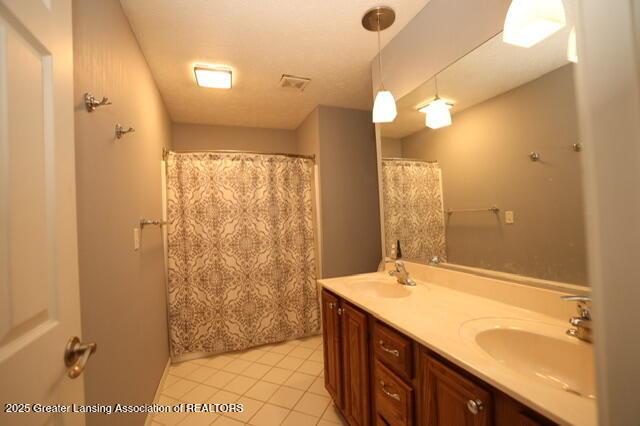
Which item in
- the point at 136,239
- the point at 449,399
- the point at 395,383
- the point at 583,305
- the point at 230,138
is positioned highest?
the point at 230,138

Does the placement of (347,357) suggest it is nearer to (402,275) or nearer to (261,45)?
(402,275)

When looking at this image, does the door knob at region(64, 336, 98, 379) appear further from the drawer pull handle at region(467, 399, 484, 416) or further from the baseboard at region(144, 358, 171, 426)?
the baseboard at region(144, 358, 171, 426)

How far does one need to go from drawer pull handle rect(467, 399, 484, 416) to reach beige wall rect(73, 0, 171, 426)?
1196 millimetres

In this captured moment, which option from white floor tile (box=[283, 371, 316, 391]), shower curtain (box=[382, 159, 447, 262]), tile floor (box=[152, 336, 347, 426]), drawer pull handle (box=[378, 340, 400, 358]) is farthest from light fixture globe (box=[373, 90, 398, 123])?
white floor tile (box=[283, 371, 316, 391])

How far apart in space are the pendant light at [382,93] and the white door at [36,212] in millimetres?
1254

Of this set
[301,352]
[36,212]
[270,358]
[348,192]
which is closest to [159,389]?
[270,358]

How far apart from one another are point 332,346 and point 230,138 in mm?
2673

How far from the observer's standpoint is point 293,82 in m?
2.08

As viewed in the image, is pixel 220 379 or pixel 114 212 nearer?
pixel 114 212

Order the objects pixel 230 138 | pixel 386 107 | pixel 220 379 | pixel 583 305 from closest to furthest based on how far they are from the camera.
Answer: pixel 583 305 → pixel 386 107 → pixel 220 379 → pixel 230 138

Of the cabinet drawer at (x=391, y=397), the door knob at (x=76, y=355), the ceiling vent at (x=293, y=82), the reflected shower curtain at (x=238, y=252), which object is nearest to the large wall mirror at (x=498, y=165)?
the cabinet drawer at (x=391, y=397)

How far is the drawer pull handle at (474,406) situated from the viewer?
63 cm

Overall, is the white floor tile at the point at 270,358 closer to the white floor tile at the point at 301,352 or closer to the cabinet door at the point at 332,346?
the white floor tile at the point at 301,352

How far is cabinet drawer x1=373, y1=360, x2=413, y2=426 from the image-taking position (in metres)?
0.89
